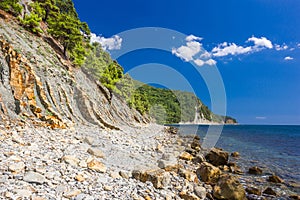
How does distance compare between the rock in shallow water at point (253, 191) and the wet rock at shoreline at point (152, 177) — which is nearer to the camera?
the wet rock at shoreline at point (152, 177)

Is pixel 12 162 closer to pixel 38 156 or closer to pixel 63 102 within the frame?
pixel 38 156

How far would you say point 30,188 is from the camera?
5074 millimetres

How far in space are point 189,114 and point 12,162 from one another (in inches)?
7186

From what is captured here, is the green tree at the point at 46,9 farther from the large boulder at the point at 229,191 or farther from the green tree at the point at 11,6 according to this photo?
the large boulder at the point at 229,191

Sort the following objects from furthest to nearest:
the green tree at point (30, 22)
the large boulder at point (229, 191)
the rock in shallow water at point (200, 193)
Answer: the green tree at point (30, 22), the large boulder at point (229, 191), the rock in shallow water at point (200, 193)

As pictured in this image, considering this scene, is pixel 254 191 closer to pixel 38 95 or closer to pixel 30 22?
pixel 38 95

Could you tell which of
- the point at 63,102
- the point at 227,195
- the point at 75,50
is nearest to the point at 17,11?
the point at 75,50

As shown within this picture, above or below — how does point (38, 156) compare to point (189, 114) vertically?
below

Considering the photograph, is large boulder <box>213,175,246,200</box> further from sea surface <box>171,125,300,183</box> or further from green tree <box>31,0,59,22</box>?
green tree <box>31,0,59,22</box>

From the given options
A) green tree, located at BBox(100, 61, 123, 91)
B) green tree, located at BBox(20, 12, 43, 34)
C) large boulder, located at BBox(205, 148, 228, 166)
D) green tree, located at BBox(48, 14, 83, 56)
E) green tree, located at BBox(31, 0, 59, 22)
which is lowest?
large boulder, located at BBox(205, 148, 228, 166)

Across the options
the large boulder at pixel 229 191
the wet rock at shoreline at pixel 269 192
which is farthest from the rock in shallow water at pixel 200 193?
the wet rock at shoreline at pixel 269 192

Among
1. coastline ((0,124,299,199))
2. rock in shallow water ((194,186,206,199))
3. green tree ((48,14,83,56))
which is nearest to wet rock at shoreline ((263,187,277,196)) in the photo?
coastline ((0,124,299,199))

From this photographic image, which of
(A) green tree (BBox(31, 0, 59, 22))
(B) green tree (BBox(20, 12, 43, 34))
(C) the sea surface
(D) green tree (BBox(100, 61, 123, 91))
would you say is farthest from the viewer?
(A) green tree (BBox(31, 0, 59, 22))

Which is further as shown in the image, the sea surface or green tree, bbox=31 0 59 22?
green tree, bbox=31 0 59 22
